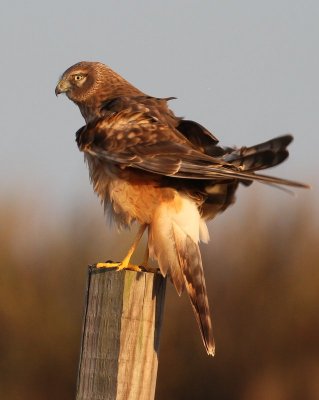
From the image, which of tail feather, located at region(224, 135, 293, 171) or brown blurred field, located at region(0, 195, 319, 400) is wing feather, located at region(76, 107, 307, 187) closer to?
tail feather, located at region(224, 135, 293, 171)

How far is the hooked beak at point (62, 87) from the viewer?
8477 mm

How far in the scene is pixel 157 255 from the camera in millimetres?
6441

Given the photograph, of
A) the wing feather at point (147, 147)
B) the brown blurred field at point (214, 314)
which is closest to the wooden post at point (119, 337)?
the wing feather at point (147, 147)

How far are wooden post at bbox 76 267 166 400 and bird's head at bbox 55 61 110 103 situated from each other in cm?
311

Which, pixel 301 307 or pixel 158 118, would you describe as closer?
pixel 158 118

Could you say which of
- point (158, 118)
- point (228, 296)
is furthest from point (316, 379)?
point (158, 118)

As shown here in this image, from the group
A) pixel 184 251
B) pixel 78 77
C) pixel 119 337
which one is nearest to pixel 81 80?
pixel 78 77

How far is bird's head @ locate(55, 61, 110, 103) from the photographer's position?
27.1ft

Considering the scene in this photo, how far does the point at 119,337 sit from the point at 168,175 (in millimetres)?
1482

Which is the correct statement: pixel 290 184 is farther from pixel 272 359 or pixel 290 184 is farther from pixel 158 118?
pixel 272 359

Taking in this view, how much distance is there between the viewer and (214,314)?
44.0ft

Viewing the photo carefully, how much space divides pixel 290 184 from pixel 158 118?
1935 mm

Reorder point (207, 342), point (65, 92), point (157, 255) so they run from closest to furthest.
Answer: point (207, 342) < point (157, 255) < point (65, 92)

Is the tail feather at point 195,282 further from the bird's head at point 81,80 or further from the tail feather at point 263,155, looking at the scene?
the bird's head at point 81,80
